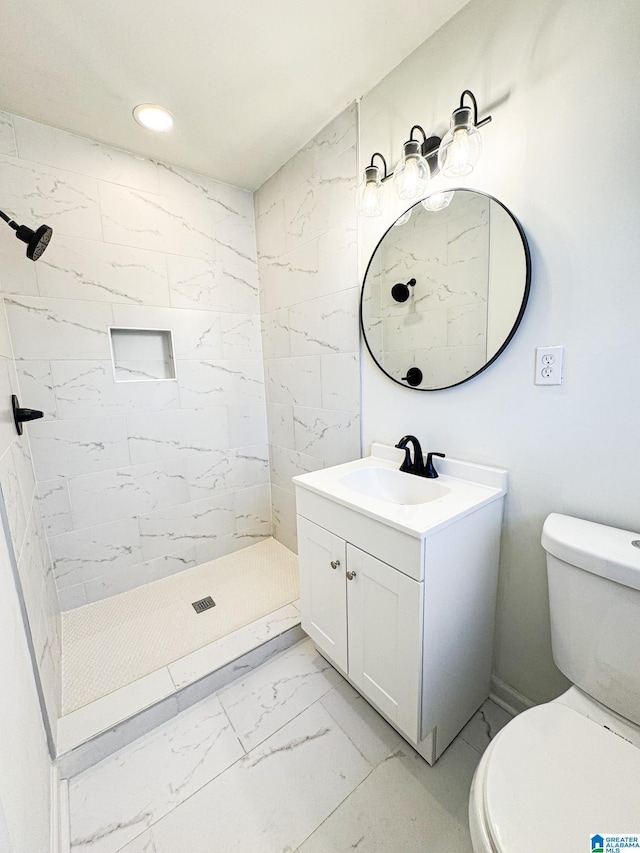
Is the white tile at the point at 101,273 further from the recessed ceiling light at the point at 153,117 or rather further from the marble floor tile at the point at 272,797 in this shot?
the marble floor tile at the point at 272,797

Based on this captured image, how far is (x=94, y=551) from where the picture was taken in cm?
183

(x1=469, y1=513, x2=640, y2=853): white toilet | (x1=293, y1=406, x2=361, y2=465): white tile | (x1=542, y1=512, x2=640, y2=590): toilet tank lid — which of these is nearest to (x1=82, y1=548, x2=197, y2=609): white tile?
(x1=293, y1=406, x2=361, y2=465): white tile

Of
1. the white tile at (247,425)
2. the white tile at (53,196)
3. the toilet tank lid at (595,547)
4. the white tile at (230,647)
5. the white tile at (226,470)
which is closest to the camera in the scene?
the toilet tank lid at (595,547)

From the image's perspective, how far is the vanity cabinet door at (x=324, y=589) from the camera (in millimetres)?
1232

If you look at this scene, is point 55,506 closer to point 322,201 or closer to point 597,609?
point 322,201

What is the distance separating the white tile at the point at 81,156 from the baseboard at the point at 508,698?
2772 mm

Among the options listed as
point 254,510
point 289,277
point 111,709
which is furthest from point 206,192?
point 111,709

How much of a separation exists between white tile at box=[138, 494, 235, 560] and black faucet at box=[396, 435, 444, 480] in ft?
4.40

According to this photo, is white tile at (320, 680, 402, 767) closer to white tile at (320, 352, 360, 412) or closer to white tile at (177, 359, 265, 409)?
white tile at (320, 352, 360, 412)

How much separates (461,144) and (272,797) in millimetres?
2077

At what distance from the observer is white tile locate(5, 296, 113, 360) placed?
1.56 metres

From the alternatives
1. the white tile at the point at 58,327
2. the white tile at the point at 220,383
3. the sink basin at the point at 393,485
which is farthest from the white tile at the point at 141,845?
the white tile at the point at 58,327

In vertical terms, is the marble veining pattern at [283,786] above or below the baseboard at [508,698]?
below

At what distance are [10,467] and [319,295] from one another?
56.8 inches
